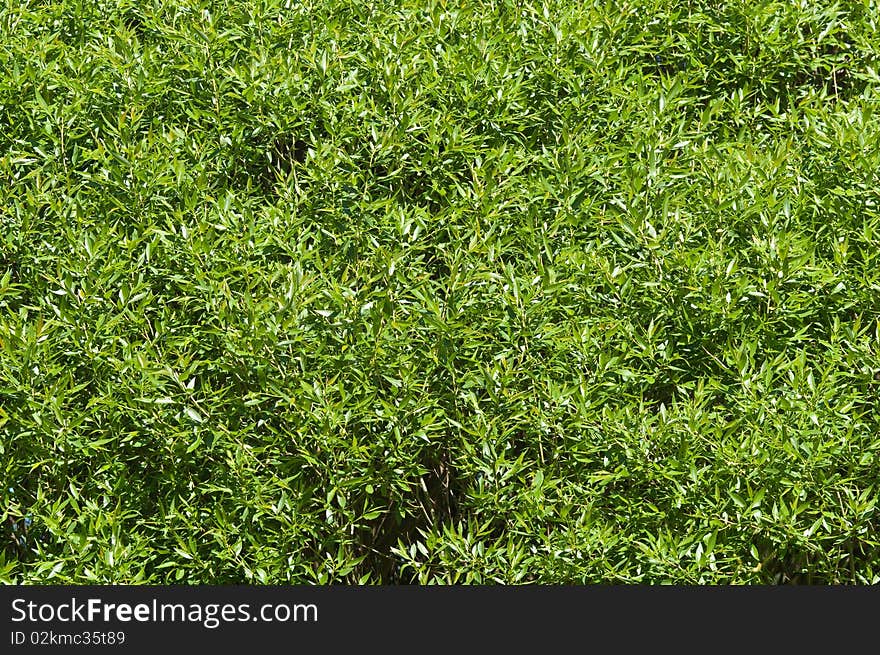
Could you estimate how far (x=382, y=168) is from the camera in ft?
12.0

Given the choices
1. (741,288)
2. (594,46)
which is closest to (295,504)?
(741,288)

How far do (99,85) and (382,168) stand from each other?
3.34 ft

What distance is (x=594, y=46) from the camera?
12.2ft

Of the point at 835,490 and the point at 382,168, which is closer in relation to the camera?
the point at 835,490

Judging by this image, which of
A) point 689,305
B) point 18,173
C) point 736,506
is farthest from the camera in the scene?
point 18,173

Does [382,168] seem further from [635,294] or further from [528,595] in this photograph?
[528,595]

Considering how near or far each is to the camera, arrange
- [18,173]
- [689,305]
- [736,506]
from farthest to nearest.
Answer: [18,173] < [689,305] < [736,506]

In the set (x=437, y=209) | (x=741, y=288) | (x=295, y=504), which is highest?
(x=437, y=209)

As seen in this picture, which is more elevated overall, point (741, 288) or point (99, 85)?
point (99, 85)

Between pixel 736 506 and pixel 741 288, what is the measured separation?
0.64 metres

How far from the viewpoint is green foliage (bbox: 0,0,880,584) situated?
305 cm

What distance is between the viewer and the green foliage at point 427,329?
3053 millimetres

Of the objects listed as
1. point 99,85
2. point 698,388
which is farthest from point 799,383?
point 99,85

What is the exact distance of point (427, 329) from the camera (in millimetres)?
3121
